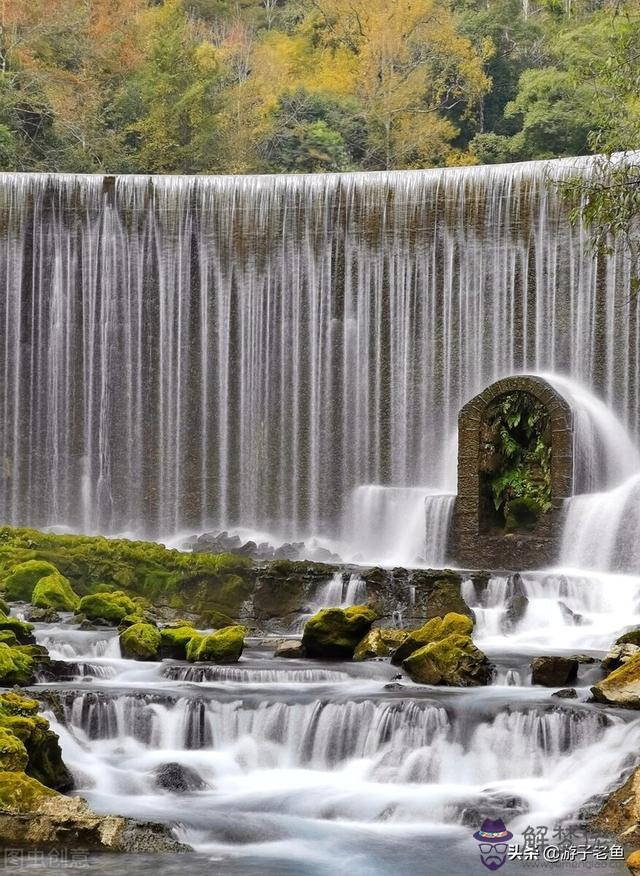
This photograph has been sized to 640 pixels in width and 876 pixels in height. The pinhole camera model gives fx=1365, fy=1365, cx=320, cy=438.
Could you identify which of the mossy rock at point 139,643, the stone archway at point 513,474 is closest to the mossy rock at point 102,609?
the mossy rock at point 139,643

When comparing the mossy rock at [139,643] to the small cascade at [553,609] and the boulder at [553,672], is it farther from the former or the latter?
the boulder at [553,672]

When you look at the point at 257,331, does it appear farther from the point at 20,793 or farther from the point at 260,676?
the point at 20,793

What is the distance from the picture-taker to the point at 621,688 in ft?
43.7

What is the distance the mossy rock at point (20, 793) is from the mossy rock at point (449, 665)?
16.1ft

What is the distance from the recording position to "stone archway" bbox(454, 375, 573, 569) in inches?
871

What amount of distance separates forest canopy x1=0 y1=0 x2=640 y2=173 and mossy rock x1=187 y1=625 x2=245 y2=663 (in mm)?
23403

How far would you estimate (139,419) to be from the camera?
28438 millimetres

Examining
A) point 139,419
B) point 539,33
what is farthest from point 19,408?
point 539,33

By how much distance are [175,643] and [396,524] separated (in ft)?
32.6

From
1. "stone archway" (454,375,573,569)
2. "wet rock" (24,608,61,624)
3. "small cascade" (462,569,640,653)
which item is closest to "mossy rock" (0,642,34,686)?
"wet rock" (24,608,61,624)

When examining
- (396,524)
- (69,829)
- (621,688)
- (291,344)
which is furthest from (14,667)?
(291,344)

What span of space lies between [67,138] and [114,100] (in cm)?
227

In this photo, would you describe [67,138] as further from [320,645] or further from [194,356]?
[320,645]

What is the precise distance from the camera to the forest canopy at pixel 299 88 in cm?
3834
